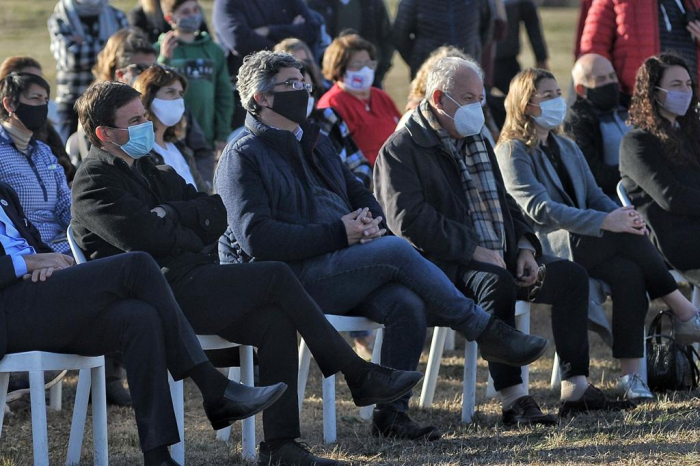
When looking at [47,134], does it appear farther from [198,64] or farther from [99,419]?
[99,419]

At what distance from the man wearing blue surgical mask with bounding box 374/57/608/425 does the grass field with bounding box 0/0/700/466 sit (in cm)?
30

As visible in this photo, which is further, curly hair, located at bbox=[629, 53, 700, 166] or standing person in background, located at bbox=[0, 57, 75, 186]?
curly hair, located at bbox=[629, 53, 700, 166]

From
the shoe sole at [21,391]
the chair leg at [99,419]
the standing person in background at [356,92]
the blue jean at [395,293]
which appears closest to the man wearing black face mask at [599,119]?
the standing person in background at [356,92]

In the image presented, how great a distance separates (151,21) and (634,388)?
15.7ft

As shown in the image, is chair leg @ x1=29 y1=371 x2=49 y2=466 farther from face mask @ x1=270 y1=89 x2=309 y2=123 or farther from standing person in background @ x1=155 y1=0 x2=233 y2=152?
standing person in background @ x1=155 y1=0 x2=233 y2=152

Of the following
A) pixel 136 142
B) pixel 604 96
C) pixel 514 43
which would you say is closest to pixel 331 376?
pixel 136 142

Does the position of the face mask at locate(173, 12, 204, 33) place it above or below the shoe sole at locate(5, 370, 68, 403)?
above

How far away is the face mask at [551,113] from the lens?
643 centimetres

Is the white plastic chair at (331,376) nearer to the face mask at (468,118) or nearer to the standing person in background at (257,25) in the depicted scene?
the face mask at (468,118)

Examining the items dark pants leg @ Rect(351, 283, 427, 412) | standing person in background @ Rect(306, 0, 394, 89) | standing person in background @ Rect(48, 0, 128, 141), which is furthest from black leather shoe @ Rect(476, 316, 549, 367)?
standing person in background @ Rect(306, 0, 394, 89)

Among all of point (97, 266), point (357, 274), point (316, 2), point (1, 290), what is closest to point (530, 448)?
point (357, 274)

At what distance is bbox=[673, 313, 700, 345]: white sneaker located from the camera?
6258 millimetres

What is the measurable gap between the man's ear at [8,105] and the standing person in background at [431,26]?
13.7 feet

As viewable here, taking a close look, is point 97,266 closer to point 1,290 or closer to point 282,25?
point 1,290
